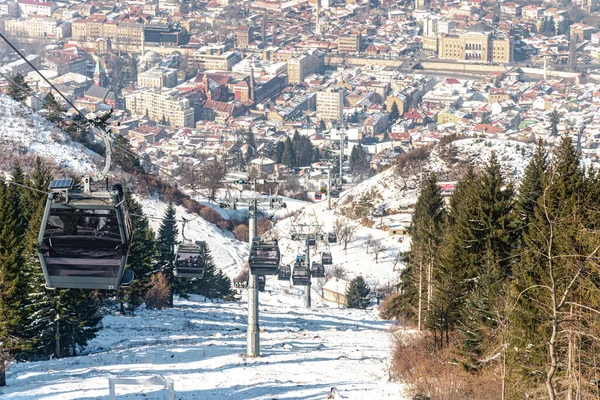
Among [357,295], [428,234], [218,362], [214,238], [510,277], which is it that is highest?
[428,234]

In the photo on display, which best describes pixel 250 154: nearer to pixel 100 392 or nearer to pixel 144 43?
pixel 144 43

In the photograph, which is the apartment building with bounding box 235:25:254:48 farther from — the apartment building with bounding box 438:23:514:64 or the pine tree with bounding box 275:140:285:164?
the pine tree with bounding box 275:140:285:164

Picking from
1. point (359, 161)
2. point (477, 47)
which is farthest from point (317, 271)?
point (477, 47)

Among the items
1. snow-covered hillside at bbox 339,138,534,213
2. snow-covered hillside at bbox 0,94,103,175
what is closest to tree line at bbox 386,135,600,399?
snow-covered hillside at bbox 339,138,534,213

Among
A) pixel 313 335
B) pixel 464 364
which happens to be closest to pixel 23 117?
pixel 313 335

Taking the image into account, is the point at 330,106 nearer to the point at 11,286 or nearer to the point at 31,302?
the point at 31,302

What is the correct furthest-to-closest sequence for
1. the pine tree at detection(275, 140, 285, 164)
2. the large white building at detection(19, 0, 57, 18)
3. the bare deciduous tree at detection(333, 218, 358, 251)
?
the large white building at detection(19, 0, 57, 18) < the pine tree at detection(275, 140, 285, 164) < the bare deciduous tree at detection(333, 218, 358, 251)

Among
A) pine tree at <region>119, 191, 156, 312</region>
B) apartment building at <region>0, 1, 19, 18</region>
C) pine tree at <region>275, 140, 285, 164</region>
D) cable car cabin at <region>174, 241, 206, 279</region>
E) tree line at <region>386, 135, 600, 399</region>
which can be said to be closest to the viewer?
tree line at <region>386, 135, 600, 399</region>
